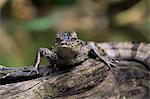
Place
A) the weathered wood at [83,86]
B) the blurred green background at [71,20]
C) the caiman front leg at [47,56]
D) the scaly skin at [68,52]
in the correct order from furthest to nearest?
1. the blurred green background at [71,20]
2. the caiman front leg at [47,56]
3. the scaly skin at [68,52]
4. the weathered wood at [83,86]

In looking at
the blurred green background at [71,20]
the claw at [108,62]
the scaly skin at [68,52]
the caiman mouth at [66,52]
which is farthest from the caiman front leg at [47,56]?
the blurred green background at [71,20]

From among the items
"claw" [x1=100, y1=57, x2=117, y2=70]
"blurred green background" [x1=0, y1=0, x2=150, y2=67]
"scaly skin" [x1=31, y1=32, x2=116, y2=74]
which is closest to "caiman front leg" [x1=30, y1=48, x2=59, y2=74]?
"scaly skin" [x1=31, y1=32, x2=116, y2=74]

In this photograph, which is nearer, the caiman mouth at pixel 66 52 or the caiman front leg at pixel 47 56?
the caiman mouth at pixel 66 52

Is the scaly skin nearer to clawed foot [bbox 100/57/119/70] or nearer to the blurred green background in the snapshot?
clawed foot [bbox 100/57/119/70]

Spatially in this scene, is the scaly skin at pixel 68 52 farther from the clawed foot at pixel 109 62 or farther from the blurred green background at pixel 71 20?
the blurred green background at pixel 71 20

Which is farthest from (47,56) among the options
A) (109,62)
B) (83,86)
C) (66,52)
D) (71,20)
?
(71,20)

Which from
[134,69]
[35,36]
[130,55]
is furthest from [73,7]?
[134,69]
